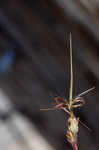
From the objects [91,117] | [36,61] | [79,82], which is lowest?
[91,117]

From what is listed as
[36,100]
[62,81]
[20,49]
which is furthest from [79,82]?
[20,49]

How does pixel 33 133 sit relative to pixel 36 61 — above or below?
below

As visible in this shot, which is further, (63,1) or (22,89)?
(22,89)

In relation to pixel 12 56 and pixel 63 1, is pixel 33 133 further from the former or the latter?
pixel 63 1

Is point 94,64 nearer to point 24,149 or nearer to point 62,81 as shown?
point 62,81

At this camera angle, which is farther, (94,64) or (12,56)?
(12,56)

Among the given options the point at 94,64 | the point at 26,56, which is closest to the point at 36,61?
the point at 26,56
